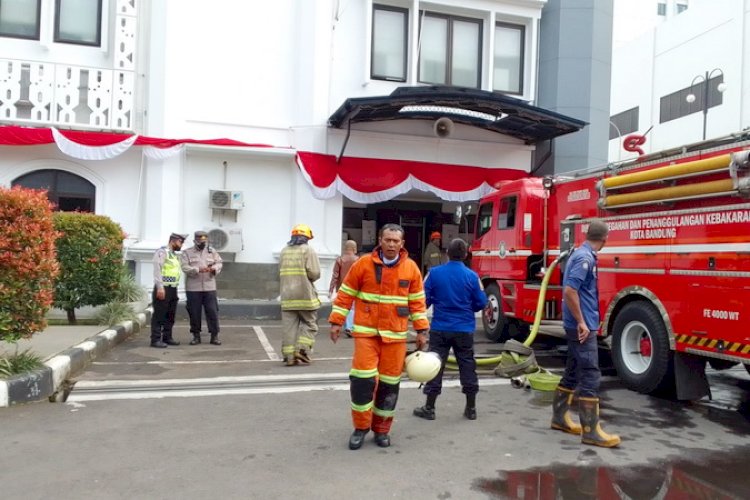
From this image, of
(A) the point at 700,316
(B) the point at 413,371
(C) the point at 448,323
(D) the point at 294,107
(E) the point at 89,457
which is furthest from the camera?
(D) the point at 294,107

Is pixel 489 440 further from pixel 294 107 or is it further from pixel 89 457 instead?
pixel 294 107

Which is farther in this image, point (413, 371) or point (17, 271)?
point (17, 271)

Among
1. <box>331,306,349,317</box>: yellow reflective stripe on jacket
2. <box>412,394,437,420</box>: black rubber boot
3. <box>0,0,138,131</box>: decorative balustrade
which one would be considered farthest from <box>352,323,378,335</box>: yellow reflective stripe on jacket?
<box>0,0,138,131</box>: decorative balustrade

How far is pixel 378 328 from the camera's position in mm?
4695

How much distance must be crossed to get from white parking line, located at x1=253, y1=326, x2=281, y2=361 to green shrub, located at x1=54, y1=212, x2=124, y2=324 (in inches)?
97.7

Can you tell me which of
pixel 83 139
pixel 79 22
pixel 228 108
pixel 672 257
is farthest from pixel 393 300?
pixel 79 22

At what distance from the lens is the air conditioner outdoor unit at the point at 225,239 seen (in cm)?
1265

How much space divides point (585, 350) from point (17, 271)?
5500 mm

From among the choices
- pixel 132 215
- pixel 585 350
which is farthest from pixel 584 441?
pixel 132 215

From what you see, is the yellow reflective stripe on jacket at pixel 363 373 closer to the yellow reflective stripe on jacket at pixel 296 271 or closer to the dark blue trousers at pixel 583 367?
the dark blue trousers at pixel 583 367

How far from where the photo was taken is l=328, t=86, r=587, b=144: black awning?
1188 centimetres

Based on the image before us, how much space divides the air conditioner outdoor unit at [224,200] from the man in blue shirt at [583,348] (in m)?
8.94

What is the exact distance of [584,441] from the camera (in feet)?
16.0

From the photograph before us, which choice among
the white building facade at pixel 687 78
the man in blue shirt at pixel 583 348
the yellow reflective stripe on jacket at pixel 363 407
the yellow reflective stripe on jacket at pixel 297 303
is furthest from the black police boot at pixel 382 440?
the white building facade at pixel 687 78
